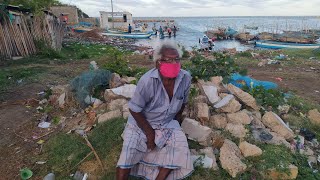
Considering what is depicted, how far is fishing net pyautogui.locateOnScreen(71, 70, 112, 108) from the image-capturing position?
4.85m

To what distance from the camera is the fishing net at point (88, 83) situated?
4.85 metres

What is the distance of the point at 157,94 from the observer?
2.73 meters

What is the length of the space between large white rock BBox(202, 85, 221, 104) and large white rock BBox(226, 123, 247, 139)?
0.55m

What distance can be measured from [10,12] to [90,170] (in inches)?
344

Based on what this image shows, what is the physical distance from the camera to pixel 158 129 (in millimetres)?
2863

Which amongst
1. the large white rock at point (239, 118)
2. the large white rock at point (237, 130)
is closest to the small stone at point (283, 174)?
the large white rock at point (237, 130)

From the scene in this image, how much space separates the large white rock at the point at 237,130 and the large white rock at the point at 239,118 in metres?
0.13

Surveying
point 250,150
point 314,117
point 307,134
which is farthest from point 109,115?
point 314,117

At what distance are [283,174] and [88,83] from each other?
348 cm

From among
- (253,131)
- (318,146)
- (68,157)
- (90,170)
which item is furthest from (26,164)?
(318,146)

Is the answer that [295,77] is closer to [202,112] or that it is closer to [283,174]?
[202,112]

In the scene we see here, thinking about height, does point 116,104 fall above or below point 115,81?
below

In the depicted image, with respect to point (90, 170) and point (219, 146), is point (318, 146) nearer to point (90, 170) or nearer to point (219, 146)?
point (219, 146)

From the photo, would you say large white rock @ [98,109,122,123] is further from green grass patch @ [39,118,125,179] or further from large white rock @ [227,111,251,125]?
large white rock @ [227,111,251,125]
